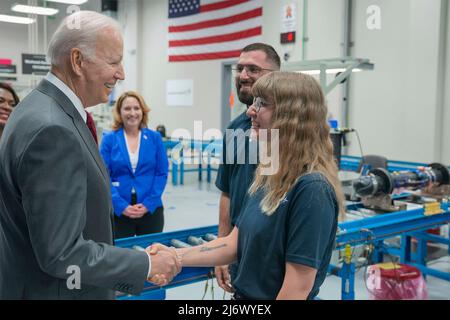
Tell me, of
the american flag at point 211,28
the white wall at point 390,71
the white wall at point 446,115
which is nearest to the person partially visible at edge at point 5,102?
the white wall at point 390,71

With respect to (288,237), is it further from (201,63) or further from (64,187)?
(201,63)

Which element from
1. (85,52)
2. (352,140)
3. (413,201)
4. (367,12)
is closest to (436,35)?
(367,12)

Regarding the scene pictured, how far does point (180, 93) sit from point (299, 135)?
10.2m

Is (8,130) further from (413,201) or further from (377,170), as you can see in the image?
(413,201)

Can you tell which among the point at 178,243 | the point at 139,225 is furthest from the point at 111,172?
the point at 178,243

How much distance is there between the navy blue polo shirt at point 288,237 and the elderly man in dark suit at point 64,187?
1.07ft

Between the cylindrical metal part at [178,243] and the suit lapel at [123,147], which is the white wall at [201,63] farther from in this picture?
the cylindrical metal part at [178,243]

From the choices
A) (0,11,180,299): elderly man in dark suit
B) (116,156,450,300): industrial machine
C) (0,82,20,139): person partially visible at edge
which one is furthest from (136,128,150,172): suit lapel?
(0,11,180,299): elderly man in dark suit

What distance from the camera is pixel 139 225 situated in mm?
3203

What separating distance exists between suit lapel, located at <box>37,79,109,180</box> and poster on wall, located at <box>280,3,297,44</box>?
7.37 metres

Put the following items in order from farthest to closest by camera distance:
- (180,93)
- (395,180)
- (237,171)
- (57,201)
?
(180,93)
(395,180)
(237,171)
(57,201)

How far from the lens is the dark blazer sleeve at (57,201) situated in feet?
3.59

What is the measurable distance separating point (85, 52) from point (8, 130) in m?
0.31

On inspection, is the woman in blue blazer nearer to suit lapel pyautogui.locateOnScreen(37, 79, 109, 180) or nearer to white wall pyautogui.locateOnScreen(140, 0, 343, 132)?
suit lapel pyautogui.locateOnScreen(37, 79, 109, 180)
